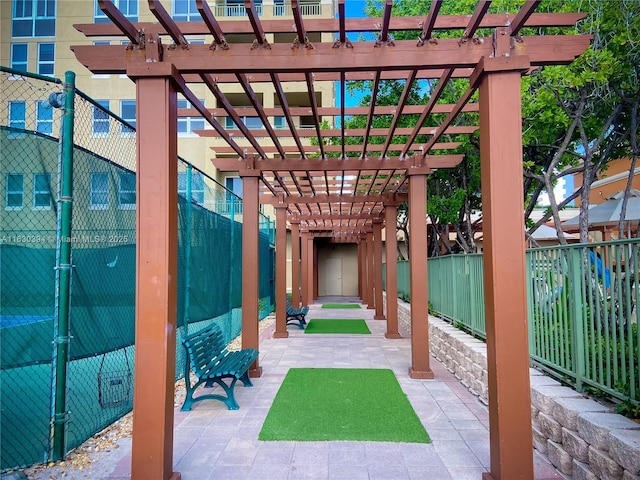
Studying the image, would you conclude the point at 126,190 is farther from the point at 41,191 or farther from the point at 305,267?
the point at 305,267

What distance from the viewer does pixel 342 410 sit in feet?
16.0

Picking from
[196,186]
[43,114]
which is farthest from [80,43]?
[196,186]

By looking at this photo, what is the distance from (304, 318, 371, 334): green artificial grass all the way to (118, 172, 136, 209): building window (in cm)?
701

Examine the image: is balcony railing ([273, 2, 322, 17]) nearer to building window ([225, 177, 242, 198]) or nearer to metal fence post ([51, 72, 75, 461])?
building window ([225, 177, 242, 198])

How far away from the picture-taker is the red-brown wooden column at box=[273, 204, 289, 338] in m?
9.89

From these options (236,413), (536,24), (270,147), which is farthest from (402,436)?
(270,147)

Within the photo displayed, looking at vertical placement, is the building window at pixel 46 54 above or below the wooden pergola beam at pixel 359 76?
Result: above

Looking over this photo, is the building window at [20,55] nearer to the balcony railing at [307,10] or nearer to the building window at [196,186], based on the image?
the balcony railing at [307,10]

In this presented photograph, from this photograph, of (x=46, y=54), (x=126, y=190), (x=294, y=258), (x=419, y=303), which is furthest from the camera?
(x=46, y=54)

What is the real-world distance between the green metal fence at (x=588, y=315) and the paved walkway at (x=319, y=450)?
0.83 meters

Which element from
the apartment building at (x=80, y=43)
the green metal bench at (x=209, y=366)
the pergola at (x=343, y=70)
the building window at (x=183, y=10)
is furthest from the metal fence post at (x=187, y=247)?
the building window at (x=183, y=10)

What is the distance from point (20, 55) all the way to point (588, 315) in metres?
25.7

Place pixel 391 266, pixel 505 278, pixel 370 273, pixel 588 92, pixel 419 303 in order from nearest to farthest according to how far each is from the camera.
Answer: pixel 505 278 < pixel 419 303 < pixel 588 92 < pixel 391 266 < pixel 370 273

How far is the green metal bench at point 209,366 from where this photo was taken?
4871mm
